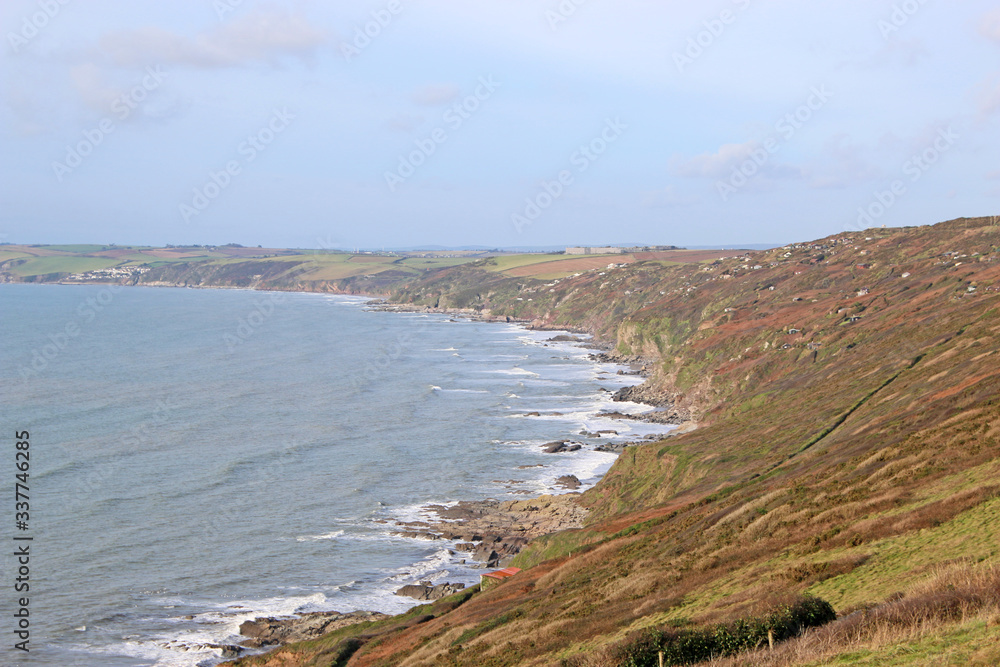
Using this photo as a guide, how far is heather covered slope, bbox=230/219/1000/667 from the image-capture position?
21.4 metres

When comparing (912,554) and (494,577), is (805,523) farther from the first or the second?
(494,577)

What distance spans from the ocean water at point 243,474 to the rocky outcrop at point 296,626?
112 cm

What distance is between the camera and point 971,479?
27.8 meters

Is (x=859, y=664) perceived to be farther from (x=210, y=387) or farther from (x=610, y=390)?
(x=210, y=387)

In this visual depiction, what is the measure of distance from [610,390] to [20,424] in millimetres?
71534

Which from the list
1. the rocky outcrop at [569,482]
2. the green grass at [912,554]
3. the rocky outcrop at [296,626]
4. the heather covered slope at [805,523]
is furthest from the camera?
the rocky outcrop at [569,482]

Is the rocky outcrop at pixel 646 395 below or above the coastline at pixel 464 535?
above

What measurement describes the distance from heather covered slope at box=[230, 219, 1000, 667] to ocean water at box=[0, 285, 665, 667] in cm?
966

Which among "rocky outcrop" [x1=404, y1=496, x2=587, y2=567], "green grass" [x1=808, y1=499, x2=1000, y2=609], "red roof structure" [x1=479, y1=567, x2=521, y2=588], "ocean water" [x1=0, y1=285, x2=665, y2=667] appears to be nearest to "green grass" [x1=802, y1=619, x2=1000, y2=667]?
"green grass" [x1=808, y1=499, x2=1000, y2=609]

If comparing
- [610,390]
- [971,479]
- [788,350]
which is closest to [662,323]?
[610,390]

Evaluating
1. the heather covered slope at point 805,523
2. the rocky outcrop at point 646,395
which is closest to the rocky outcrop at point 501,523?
the heather covered slope at point 805,523

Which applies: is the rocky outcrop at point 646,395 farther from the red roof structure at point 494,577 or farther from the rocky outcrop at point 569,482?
the red roof structure at point 494,577

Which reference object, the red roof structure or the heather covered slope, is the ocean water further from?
the heather covered slope

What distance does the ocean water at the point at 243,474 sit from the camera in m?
47.3
